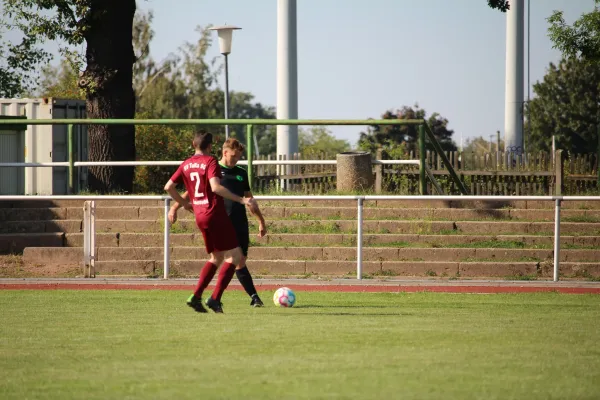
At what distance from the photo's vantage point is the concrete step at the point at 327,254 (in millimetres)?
17578

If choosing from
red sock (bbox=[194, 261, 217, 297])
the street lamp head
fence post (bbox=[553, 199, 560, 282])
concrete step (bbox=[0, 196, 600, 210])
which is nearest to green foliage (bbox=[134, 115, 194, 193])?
the street lamp head

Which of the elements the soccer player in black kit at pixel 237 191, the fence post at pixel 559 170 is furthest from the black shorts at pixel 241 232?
the fence post at pixel 559 170

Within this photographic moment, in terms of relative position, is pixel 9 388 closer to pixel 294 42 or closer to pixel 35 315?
pixel 35 315

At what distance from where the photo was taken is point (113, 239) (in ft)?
60.7

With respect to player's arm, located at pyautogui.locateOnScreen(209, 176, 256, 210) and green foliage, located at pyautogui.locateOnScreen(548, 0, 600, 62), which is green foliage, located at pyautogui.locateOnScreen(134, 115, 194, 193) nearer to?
green foliage, located at pyautogui.locateOnScreen(548, 0, 600, 62)

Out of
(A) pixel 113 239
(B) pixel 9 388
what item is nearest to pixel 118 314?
(B) pixel 9 388

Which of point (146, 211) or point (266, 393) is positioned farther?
point (146, 211)

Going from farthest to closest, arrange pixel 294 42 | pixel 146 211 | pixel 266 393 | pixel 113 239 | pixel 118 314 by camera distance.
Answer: pixel 294 42 → pixel 146 211 → pixel 113 239 → pixel 118 314 → pixel 266 393

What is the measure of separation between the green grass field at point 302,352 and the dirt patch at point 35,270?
16.8 feet

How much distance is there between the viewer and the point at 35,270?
17938 mm

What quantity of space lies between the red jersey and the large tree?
1241 centimetres

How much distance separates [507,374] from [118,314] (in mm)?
5518

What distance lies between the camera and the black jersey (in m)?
11.6

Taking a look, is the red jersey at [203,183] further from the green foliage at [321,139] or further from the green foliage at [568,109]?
the green foliage at [321,139]
